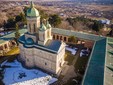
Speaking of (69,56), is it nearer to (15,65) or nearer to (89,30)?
(15,65)

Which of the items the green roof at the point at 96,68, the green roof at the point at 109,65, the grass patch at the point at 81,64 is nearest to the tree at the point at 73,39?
the grass patch at the point at 81,64

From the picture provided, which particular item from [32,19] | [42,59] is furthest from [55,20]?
[42,59]

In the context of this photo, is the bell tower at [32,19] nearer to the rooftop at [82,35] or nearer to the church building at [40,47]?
the church building at [40,47]

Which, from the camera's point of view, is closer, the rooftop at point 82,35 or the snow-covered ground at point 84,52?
the snow-covered ground at point 84,52

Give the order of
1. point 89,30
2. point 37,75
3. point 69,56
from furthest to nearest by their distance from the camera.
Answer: point 89,30, point 69,56, point 37,75

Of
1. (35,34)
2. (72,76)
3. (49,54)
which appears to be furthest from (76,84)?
(35,34)
